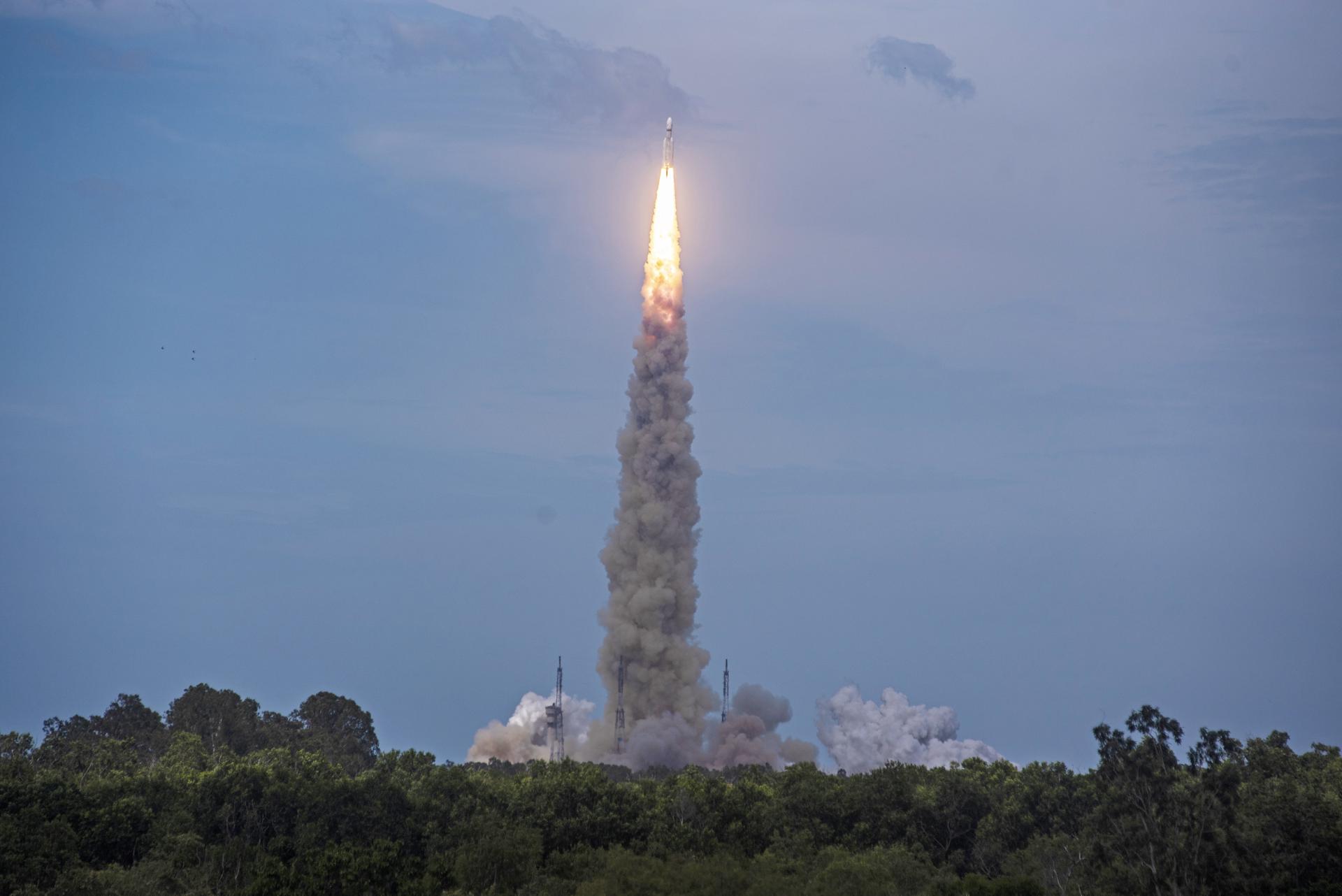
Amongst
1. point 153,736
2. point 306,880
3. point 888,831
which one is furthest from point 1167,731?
point 153,736

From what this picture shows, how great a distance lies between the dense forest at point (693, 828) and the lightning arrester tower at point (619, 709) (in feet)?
45.6

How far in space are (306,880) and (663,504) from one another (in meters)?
48.2

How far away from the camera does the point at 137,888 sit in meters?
70.1

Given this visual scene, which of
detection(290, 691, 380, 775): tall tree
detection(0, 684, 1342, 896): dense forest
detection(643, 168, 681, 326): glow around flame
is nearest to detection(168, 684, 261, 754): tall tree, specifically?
detection(290, 691, 380, 775): tall tree

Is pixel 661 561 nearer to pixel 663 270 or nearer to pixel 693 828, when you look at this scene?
pixel 663 270

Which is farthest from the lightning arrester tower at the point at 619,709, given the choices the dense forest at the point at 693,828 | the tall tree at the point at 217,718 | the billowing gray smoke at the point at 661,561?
the tall tree at the point at 217,718

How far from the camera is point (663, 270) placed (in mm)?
113938

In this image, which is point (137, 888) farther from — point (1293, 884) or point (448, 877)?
point (1293, 884)

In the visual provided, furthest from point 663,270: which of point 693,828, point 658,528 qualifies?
point 693,828

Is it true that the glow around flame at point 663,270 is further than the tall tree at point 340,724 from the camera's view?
No

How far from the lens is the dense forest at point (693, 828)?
224 feet

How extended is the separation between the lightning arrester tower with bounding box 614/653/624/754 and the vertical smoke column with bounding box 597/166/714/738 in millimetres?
365

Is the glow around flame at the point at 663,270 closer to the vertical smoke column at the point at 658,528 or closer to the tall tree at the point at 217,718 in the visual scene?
the vertical smoke column at the point at 658,528

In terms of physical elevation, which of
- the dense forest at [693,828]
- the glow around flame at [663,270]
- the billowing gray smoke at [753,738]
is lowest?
the dense forest at [693,828]
